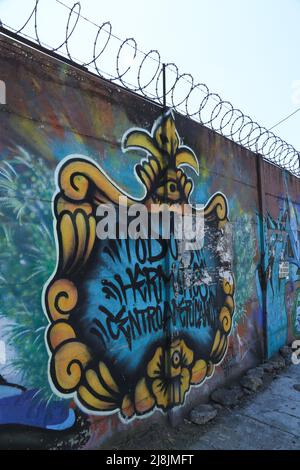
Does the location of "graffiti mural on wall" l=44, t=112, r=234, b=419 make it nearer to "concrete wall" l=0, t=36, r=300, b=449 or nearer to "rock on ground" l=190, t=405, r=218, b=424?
"concrete wall" l=0, t=36, r=300, b=449

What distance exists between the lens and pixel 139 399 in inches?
131

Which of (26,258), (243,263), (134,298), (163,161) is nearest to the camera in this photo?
(26,258)

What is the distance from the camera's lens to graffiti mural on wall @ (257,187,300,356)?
228 inches

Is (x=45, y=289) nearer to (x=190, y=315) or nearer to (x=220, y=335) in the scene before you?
(x=190, y=315)

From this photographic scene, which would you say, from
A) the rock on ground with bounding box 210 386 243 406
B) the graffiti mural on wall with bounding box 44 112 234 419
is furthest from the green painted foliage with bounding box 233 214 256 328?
the rock on ground with bounding box 210 386 243 406

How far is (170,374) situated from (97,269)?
1.43m

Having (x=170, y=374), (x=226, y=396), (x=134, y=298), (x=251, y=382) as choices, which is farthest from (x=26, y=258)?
(x=251, y=382)

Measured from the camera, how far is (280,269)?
6211 mm

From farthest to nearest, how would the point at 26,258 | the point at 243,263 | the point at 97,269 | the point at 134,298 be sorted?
the point at 243,263 < the point at 134,298 < the point at 97,269 < the point at 26,258

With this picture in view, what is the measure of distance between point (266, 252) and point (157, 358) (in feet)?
9.78

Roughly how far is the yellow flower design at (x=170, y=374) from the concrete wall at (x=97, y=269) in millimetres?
15

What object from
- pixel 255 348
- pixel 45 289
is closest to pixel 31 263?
pixel 45 289

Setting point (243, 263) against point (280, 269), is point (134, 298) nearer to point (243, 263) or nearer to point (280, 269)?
point (243, 263)

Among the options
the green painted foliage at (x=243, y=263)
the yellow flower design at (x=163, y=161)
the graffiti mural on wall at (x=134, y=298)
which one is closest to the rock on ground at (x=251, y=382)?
the graffiti mural on wall at (x=134, y=298)
